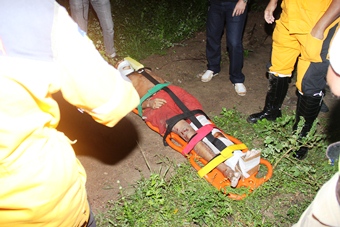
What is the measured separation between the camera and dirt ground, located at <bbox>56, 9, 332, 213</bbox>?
340 centimetres

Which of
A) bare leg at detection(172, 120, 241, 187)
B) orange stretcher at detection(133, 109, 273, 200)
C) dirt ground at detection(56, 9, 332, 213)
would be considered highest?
bare leg at detection(172, 120, 241, 187)

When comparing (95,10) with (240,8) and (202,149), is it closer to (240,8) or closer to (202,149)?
(240,8)

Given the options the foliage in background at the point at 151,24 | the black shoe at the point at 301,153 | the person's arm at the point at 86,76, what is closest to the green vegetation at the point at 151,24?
the foliage in background at the point at 151,24

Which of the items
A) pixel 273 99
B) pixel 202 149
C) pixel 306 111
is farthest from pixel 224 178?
pixel 273 99

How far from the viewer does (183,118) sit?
3.57 meters

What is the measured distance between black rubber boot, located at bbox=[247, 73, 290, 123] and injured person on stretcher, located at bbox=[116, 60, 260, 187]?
0.82 metres

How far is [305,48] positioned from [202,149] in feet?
4.65

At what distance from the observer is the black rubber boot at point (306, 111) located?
3.22m

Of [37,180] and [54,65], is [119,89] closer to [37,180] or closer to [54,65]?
[54,65]

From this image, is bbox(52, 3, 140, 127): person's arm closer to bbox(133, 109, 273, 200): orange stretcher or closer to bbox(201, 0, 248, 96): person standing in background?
bbox(133, 109, 273, 200): orange stretcher

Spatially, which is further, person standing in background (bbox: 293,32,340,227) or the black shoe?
the black shoe

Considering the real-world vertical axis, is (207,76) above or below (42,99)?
below

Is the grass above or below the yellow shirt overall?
below

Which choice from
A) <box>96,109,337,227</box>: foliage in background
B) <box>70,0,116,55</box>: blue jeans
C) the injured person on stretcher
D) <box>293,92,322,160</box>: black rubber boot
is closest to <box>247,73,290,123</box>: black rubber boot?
<box>293,92,322,160</box>: black rubber boot
